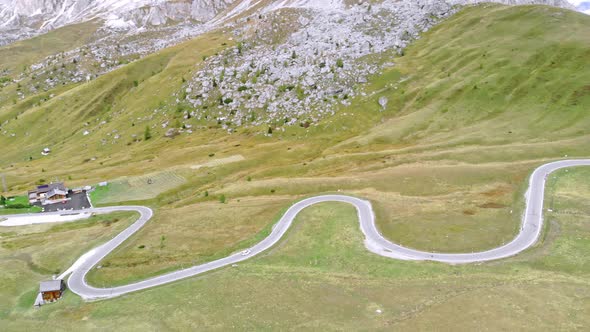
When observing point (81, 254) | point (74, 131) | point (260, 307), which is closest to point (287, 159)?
point (81, 254)

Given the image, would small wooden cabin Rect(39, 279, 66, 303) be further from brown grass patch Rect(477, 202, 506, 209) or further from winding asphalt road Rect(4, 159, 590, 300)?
brown grass patch Rect(477, 202, 506, 209)

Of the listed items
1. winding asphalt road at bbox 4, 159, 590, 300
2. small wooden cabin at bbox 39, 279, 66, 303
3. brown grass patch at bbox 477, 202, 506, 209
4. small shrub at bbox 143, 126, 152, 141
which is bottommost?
brown grass patch at bbox 477, 202, 506, 209

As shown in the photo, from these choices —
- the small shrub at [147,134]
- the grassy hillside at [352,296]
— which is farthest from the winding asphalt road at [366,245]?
the small shrub at [147,134]

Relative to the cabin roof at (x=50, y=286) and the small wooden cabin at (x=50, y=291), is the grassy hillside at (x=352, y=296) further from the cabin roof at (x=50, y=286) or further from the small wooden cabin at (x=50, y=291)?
the cabin roof at (x=50, y=286)

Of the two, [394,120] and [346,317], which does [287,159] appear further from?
[346,317]

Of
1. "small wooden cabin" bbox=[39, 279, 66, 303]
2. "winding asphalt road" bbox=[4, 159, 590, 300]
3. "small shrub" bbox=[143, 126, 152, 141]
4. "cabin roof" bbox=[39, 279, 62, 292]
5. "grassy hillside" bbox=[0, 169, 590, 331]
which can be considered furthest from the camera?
"small shrub" bbox=[143, 126, 152, 141]

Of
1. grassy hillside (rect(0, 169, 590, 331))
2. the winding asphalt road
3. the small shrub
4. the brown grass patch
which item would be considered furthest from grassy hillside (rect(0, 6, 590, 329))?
the small shrub
